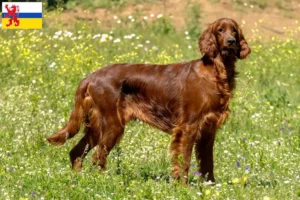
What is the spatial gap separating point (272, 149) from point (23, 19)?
25.7 ft

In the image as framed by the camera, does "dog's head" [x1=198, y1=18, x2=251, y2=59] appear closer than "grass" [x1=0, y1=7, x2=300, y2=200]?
No

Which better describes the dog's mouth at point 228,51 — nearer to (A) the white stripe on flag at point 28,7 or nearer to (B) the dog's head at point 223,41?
(B) the dog's head at point 223,41

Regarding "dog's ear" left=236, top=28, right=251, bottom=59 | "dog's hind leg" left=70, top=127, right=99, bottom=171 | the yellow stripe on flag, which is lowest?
the yellow stripe on flag

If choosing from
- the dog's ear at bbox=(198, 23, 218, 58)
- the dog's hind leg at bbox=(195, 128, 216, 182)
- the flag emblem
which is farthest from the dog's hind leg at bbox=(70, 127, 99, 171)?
the flag emblem

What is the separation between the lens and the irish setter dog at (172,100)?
6633 millimetres

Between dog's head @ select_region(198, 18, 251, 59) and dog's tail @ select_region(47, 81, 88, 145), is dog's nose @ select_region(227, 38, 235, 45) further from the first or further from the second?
dog's tail @ select_region(47, 81, 88, 145)

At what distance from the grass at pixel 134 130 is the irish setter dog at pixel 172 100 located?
8.4 inches

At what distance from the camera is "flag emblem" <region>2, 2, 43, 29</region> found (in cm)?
1405

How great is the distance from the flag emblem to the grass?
12.4 inches

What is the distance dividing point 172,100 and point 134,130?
1.59 metres

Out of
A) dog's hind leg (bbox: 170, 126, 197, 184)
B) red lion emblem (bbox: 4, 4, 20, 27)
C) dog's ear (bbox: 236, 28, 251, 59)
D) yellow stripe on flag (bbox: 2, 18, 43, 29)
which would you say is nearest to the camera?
dog's hind leg (bbox: 170, 126, 197, 184)

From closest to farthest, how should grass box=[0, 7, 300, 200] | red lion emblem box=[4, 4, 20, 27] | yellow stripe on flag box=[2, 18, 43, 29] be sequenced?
1. grass box=[0, 7, 300, 200]
2. yellow stripe on flag box=[2, 18, 43, 29]
3. red lion emblem box=[4, 4, 20, 27]

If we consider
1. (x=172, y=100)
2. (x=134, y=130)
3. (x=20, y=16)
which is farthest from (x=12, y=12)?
(x=172, y=100)

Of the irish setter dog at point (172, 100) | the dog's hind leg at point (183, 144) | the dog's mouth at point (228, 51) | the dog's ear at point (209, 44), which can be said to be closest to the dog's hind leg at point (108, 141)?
the irish setter dog at point (172, 100)
